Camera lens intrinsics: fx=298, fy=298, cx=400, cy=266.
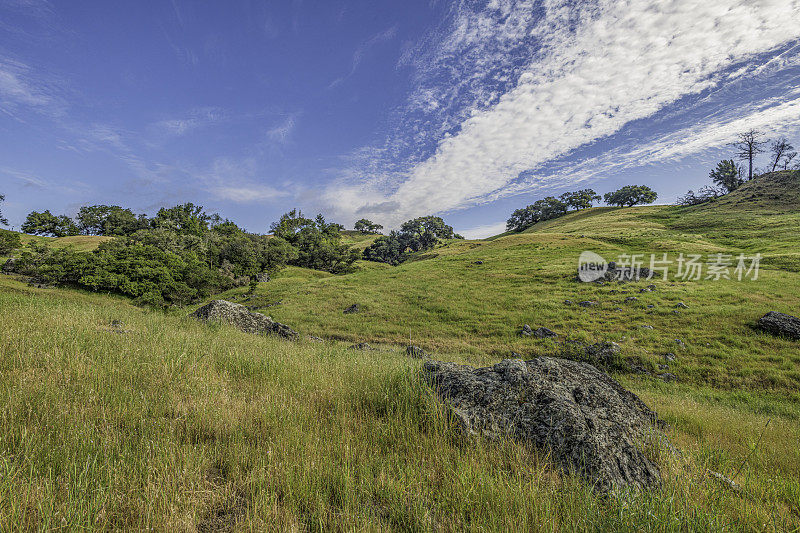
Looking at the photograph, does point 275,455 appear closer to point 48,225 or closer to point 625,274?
point 625,274

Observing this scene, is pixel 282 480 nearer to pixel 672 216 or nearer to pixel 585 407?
pixel 585 407

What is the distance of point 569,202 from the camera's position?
107 metres

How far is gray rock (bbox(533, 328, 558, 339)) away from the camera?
60.3ft

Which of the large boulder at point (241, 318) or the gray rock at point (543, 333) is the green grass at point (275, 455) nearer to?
the large boulder at point (241, 318)

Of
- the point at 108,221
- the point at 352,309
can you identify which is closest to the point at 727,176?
the point at 352,309

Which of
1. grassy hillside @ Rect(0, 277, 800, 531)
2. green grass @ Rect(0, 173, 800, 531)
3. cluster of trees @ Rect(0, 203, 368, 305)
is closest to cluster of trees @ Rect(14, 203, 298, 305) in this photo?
cluster of trees @ Rect(0, 203, 368, 305)

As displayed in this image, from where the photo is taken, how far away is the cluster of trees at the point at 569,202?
9893cm

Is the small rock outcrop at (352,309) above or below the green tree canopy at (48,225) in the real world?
below

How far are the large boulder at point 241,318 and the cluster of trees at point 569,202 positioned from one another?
11036 cm

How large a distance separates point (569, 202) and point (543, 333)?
106 m

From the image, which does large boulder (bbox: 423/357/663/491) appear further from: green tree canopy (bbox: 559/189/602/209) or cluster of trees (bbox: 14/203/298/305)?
green tree canopy (bbox: 559/189/602/209)

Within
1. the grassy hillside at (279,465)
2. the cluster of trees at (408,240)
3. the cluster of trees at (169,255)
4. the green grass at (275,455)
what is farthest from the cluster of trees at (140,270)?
the cluster of trees at (408,240)

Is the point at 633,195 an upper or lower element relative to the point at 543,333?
upper

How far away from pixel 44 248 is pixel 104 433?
45214 millimetres
